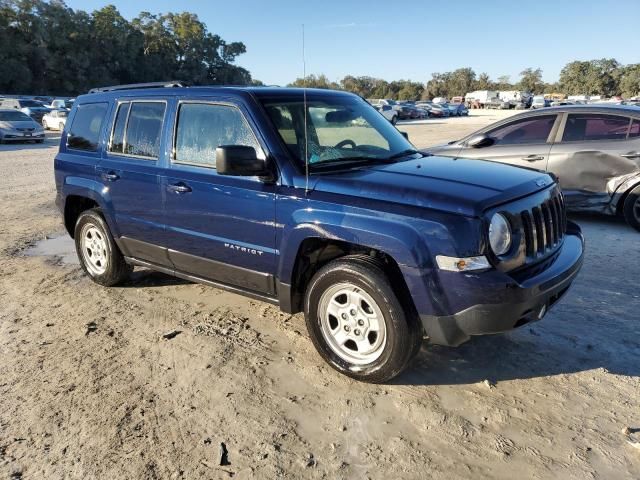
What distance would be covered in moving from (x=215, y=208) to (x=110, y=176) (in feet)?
4.94

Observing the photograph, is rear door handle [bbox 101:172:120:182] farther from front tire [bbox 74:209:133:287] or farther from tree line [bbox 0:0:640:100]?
tree line [bbox 0:0:640:100]

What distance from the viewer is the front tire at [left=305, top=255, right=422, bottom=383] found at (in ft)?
10.6

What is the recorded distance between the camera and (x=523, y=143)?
780cm

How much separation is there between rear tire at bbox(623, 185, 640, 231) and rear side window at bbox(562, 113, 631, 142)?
31.3 inches

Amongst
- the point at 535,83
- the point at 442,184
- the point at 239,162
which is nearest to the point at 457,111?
the point at 442,184

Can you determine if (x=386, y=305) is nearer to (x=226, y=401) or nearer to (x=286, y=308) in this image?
(x=286, y=308)

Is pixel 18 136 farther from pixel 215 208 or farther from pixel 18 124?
pixel 215 208

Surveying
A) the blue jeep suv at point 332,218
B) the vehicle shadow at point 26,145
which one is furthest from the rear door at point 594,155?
the vehicle shadow at point 26,145

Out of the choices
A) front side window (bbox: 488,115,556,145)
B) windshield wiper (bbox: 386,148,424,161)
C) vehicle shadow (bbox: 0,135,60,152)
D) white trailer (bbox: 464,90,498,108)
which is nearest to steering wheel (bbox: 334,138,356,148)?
windshield wiper (bbox: 386,148,424,161)

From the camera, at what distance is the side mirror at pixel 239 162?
345 centimetres

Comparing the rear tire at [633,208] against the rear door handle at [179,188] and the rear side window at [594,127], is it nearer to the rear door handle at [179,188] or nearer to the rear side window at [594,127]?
the rear side window at [594,127]

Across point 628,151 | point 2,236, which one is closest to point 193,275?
point 2,236

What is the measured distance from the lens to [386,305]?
323cm

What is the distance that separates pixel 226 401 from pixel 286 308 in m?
0.79
